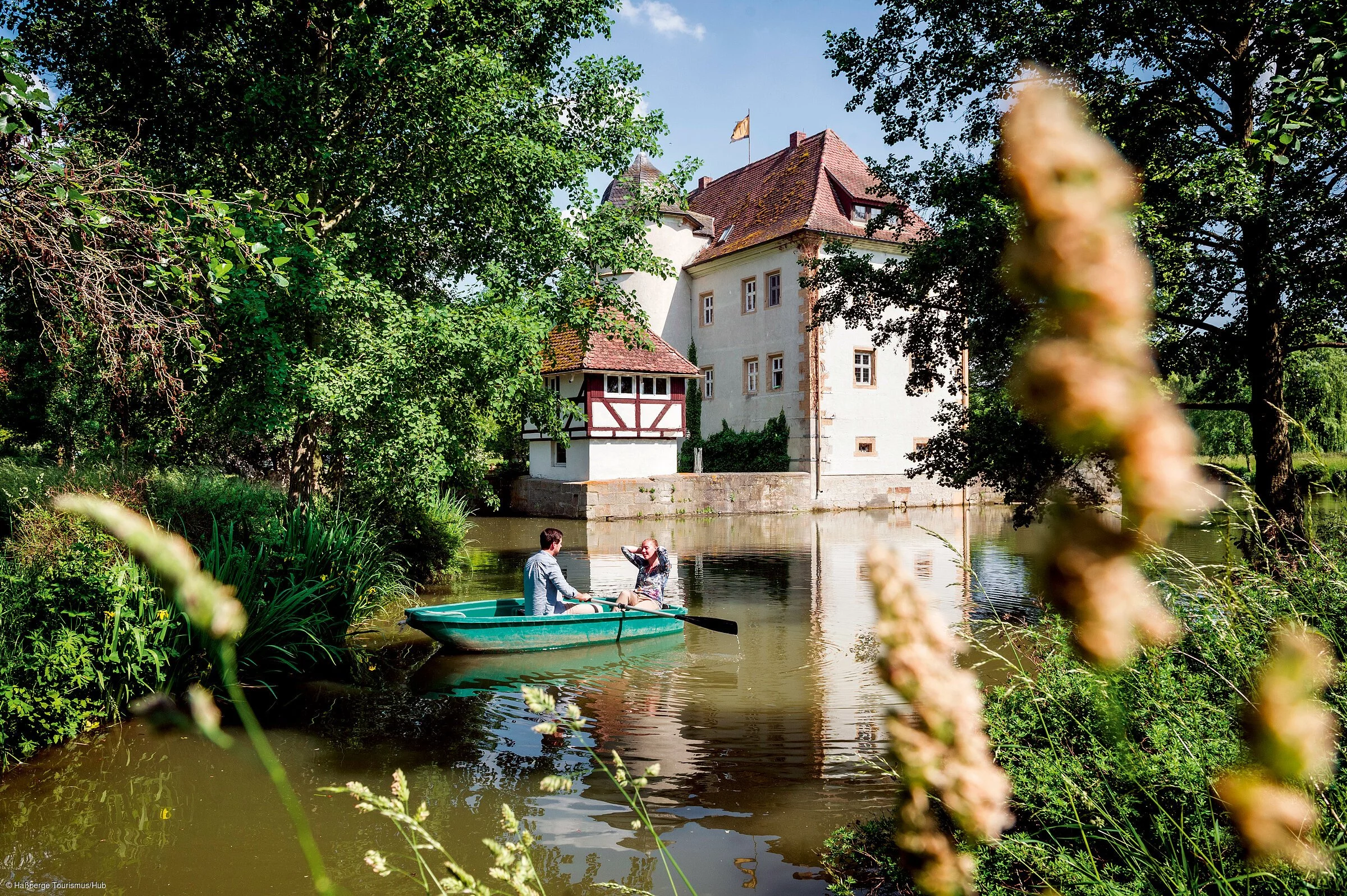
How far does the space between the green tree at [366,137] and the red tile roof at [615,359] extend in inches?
586

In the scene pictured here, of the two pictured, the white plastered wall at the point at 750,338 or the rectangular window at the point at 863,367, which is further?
the rectangular window at the point at 863,367

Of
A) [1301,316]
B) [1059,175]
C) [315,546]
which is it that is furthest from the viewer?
[1301,316]

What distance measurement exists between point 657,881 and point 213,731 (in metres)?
4.94

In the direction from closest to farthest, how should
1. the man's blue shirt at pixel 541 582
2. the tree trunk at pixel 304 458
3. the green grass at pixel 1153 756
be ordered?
the green grass at pixel 1153 756 → the man's blue shirt at pixel 541 582 → the tree trunk at pixel 304 458

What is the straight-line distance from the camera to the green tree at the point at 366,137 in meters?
11.0

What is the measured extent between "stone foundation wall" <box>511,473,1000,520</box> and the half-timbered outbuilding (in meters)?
1.27

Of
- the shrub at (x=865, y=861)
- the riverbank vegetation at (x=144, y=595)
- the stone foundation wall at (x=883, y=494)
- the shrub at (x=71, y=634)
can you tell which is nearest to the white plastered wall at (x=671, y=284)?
the stone foundation wall at (x=883, y=494)

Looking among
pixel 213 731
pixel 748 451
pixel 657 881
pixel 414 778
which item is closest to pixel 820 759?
pixel 657 881

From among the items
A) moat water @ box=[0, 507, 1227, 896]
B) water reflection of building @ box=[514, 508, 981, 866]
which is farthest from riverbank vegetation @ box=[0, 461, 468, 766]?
water reflection of building @ box=[514, 508, 981, 866]

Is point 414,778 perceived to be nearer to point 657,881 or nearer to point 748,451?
point 657,881

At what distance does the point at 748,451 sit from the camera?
1297 inches

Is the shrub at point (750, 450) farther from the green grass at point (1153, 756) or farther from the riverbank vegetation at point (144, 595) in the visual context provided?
the green grass at point (1153, 756)

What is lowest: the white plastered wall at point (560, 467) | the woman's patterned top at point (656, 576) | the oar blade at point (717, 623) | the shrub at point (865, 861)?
the shrub at point (865, 861)

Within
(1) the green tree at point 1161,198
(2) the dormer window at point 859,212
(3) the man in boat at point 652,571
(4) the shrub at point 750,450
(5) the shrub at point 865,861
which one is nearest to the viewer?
(5) the shrub at point 865,861
